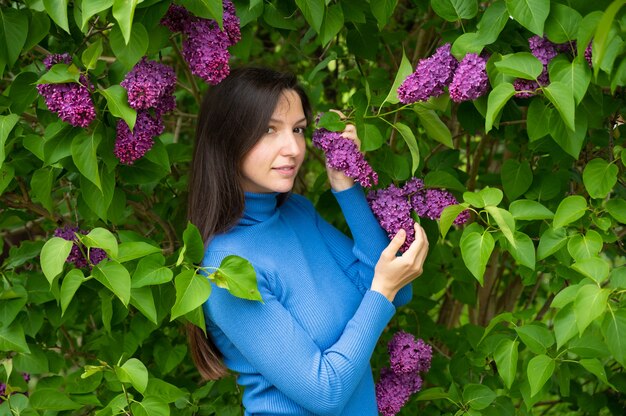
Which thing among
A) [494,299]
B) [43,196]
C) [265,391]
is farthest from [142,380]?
[494,299]

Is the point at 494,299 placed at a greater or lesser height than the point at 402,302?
lesser

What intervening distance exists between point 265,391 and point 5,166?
78 cm

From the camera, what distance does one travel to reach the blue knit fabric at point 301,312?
5.68 ft

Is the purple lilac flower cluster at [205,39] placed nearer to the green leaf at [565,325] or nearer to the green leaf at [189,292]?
the green leaf at [189,292]

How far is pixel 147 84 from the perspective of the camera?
5.46 feet

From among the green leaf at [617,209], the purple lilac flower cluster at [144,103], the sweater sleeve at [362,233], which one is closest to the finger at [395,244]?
the sweater sleeve at [362,233]

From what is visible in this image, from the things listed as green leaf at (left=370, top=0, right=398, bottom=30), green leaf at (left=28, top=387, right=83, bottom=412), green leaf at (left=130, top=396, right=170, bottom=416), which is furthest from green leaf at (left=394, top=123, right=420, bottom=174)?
green leaf at (left=28, top=387, right=83, bottom=412)

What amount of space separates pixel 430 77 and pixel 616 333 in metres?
0.64

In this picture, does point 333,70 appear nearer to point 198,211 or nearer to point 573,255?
point 198,211

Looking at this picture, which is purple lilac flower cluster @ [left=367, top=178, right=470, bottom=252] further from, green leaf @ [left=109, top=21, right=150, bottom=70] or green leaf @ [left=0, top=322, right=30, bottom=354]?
green leaf @ [left=0, top=322, right=30, bottom=354]

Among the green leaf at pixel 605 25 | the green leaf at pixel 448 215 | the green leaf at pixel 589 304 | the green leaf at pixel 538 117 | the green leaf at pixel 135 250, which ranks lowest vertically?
the green leaf at pixel 135 250

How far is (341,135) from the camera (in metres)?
1.86

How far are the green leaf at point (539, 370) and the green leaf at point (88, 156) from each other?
0.99m

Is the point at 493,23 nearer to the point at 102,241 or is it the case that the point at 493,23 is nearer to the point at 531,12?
the point at 531,12
